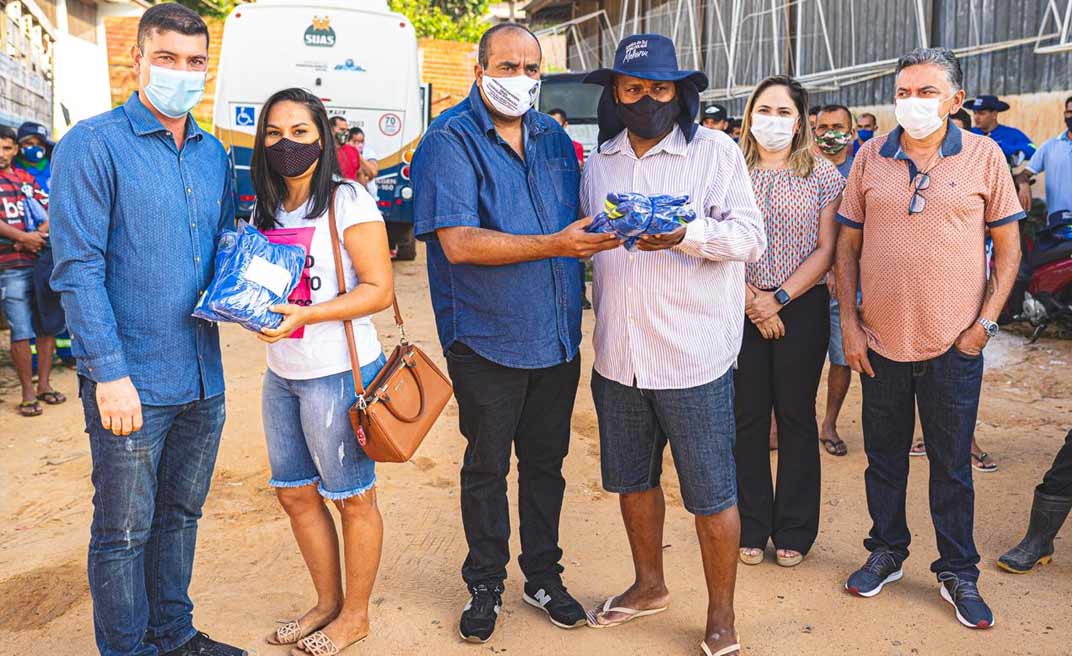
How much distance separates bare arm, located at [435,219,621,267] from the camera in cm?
307

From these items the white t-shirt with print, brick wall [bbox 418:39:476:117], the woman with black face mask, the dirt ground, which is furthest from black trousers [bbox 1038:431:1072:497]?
brick wall [bbox 418:39:476:117]

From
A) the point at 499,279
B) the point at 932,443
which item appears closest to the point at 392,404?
the point at 499,279

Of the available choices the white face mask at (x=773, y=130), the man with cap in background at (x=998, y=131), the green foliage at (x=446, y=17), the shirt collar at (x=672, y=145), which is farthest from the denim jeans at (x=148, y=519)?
the green foliage at (x=446, y=17)

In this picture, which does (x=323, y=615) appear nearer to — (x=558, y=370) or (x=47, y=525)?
(x=558, y=370)

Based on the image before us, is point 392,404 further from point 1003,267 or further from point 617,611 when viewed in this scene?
point 1003,267

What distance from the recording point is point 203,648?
3375 millimetres

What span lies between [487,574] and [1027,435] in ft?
12.9

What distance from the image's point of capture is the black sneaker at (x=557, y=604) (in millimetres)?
3740

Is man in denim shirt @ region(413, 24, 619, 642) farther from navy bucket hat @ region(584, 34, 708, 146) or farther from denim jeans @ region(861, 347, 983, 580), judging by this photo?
denim jeans @ region(861, 347, 983, 580)

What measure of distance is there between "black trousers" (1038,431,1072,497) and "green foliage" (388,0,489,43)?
24778 mm

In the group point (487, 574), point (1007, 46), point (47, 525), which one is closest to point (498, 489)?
point (487, 574)

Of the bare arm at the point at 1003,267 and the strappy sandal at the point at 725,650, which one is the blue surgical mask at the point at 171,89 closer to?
the strappy sandal at the point at 725,650

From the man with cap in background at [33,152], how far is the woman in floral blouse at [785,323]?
5670 millimetres

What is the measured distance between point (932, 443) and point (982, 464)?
1.86 m
